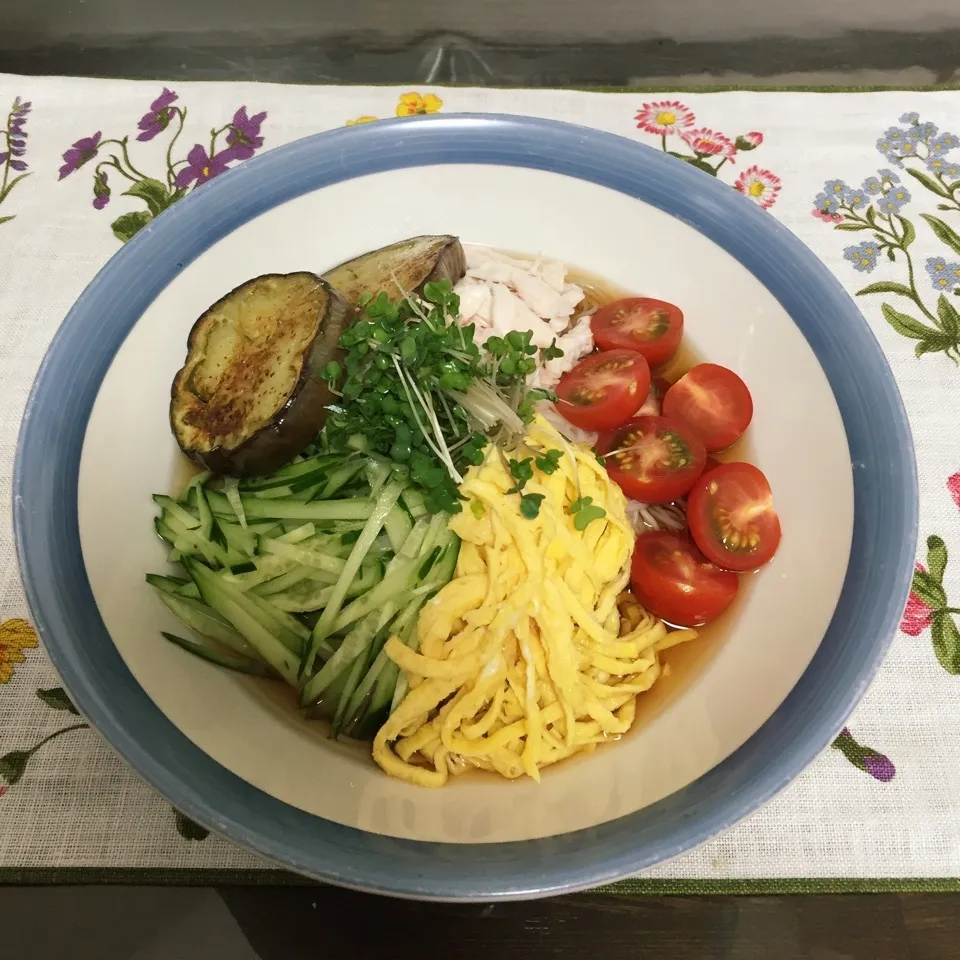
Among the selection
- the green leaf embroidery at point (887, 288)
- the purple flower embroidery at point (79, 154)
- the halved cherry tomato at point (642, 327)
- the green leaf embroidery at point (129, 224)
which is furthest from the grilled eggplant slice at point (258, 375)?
the green leaf embroidery at point (887, 288)

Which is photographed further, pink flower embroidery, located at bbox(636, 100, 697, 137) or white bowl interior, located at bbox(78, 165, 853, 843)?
pink flower embroidery, located at bbox(636, 100, 697, 137)

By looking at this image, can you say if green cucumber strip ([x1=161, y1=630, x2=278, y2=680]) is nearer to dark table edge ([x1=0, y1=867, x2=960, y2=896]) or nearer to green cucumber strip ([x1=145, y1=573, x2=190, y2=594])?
green cucumber strip ([x1=145, y1=573, x2=190, y2=594])

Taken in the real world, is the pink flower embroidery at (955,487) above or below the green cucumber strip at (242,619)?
above

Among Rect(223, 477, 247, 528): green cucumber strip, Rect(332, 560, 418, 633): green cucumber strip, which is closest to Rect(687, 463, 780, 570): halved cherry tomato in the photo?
Rect(332, 560, 418, 633): green cucumber strip

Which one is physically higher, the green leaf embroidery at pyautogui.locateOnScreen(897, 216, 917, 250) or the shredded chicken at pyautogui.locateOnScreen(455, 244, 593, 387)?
the green leaf embroidery at pyautogui.locateOnScreen(897, 216, 917, 250)

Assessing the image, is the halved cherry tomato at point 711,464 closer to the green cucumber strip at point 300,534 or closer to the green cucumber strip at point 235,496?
the green cucumber strip at point 300,534

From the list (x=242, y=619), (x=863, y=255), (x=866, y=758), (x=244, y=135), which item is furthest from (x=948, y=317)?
(x=244, y=135)

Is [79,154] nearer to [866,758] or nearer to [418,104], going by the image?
[418,104]
